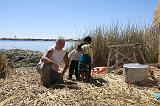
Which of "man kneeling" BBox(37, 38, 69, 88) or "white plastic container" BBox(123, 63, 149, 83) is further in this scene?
"white plastic container" BBox(123, 63, 149, 83)

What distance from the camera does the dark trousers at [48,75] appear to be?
7730 millimetres

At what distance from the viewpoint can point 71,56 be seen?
9.11 metres

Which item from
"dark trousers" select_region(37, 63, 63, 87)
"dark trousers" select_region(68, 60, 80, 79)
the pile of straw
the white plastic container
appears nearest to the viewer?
the pile of straw

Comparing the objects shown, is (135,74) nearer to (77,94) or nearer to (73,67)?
(73,67)

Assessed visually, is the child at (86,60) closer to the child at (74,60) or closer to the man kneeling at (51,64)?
the child at (74,60)

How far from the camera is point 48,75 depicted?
25.5 ft

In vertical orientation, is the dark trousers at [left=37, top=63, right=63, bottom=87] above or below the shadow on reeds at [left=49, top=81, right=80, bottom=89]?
above

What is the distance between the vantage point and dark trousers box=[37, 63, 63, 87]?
7730 millimetres

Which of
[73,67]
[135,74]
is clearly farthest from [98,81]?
[73,67]

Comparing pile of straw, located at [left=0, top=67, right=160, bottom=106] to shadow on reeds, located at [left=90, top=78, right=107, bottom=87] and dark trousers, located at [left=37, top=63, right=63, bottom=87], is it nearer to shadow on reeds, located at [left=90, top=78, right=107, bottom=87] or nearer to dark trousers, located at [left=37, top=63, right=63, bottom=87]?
shadow on reeds, located at [left=90, top=78, right=107, bottom=87]

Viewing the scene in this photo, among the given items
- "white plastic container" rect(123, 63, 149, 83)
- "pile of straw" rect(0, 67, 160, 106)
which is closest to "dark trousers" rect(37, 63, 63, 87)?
"pile of straw" rect(0, 67, 160, 106)

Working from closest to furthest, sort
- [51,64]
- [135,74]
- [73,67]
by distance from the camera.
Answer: [51,64]
[135,74]
[73,67]

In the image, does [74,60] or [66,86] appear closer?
[66,86]

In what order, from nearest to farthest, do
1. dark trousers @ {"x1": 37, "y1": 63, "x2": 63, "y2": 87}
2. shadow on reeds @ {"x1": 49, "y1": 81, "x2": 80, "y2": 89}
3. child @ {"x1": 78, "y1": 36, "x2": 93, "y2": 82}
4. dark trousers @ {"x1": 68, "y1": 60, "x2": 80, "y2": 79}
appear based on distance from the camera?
1. shadow on reeds @ {"x1": 49, "y1": 81, "x2": 80, "y2": 89}
2. dark trousers @ {"x1": 37, "y1": 63, "x2": 63, "y2": 87}
3. child @ {"x1": 78, "y1": 36, "x2": 93, "y2": 82}
4. dark trousers @ {"x1": 68, "y1": 60, "x2": 80, "y2": 79}
